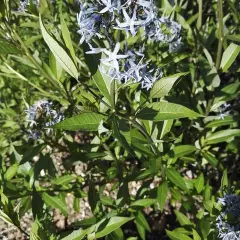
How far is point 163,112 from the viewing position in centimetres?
175

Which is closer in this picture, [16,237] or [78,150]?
[78,150]

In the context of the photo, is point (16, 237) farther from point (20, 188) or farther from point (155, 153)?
A: point (155, 153)

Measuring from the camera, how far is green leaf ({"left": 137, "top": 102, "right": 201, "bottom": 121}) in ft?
5.57

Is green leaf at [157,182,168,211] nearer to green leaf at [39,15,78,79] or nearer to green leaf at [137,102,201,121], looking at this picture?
green leaf at [137,102,201,121]

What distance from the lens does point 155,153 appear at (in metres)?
2.41

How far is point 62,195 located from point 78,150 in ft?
1.04

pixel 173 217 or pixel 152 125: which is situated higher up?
pixel 152 125

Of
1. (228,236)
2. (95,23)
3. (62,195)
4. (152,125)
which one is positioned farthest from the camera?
(62,195)

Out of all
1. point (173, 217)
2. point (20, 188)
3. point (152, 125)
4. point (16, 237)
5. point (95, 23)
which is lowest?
point (173, 217)

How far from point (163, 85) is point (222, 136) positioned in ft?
4.22

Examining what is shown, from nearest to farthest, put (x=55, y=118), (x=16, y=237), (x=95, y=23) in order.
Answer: (x=95, y=23) < (x=55, y=118) < (x=16, y=237)

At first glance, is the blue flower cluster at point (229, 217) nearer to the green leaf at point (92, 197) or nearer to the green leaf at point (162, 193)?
the green leaf at point (162, 193)

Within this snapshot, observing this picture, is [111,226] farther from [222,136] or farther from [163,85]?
[222,136]

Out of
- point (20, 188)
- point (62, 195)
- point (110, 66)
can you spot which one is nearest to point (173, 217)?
point (62, 195)
